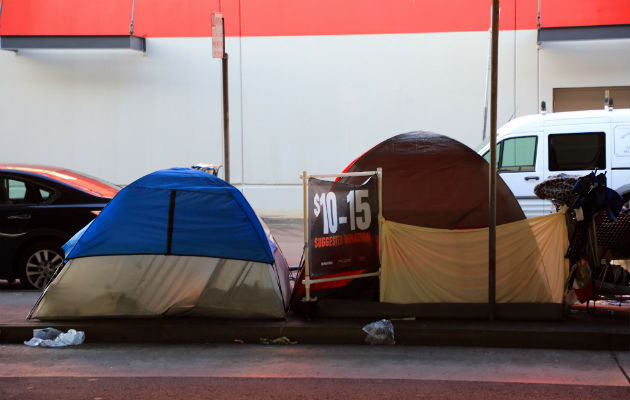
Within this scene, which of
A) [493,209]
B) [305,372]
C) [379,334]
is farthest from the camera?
[493,209]

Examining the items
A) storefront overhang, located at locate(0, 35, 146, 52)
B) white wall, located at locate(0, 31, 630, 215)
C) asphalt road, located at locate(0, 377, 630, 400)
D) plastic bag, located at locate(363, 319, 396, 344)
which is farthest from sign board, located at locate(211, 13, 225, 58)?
storefront overhang, located at locate(0, 35, 146, 52)

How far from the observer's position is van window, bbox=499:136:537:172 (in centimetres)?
1310

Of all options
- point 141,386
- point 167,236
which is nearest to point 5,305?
point 167,236

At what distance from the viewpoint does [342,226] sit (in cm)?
786

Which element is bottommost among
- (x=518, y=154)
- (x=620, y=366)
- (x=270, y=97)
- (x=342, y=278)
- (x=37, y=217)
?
(x=620, y=366)

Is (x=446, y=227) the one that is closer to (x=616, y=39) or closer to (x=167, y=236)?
(x=167, y=236)

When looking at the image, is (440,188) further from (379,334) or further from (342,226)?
(379,334)

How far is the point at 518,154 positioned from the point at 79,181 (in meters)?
6.96

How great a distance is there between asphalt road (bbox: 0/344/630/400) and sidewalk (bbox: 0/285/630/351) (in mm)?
127

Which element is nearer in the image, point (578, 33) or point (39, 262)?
point (39, 262)

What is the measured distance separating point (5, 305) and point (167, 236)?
7.83 ft

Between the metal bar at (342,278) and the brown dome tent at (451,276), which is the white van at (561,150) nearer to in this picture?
the brown dome tent at (451,276)

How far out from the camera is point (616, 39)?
17.6 m

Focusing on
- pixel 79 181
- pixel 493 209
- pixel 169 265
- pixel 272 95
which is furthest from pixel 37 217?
pixel 272 95
